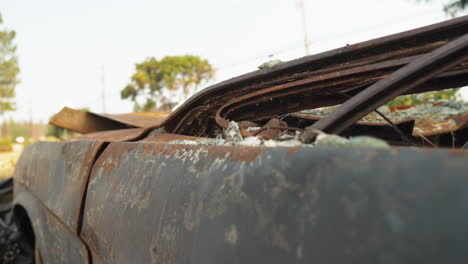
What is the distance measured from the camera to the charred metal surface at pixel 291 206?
1.29ft

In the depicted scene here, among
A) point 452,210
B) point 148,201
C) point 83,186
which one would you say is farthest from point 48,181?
point 452,210

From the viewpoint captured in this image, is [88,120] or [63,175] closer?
[63,175]

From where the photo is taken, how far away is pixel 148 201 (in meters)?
0.85

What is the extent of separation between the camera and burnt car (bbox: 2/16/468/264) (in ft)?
→ 1.35

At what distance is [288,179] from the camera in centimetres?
55

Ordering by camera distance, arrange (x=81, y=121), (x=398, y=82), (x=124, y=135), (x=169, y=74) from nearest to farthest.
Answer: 1. (x=398, y=82)
2. (x=124, y=135)
3. (x=81, y=121)
4. (x=169, y=74)

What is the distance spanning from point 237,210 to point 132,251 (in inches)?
16.5

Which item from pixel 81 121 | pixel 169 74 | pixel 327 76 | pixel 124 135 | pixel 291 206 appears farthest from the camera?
pixel 169 74

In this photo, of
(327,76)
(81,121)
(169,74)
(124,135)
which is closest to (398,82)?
(327,76)

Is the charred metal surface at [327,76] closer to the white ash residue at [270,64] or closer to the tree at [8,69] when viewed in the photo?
the white ash residue at [270,64]

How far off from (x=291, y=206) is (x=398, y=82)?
384 millimetres

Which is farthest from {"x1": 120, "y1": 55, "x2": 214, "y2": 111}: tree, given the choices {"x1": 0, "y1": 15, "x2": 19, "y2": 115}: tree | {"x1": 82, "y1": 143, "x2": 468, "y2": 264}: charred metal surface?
{"x1": 82, "y1": 143, "x2": 468, "y2": 264}: charred metal surface

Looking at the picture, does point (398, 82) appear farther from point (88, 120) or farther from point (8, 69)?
point (8, 69)

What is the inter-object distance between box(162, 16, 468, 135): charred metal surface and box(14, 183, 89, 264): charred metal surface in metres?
0.68
